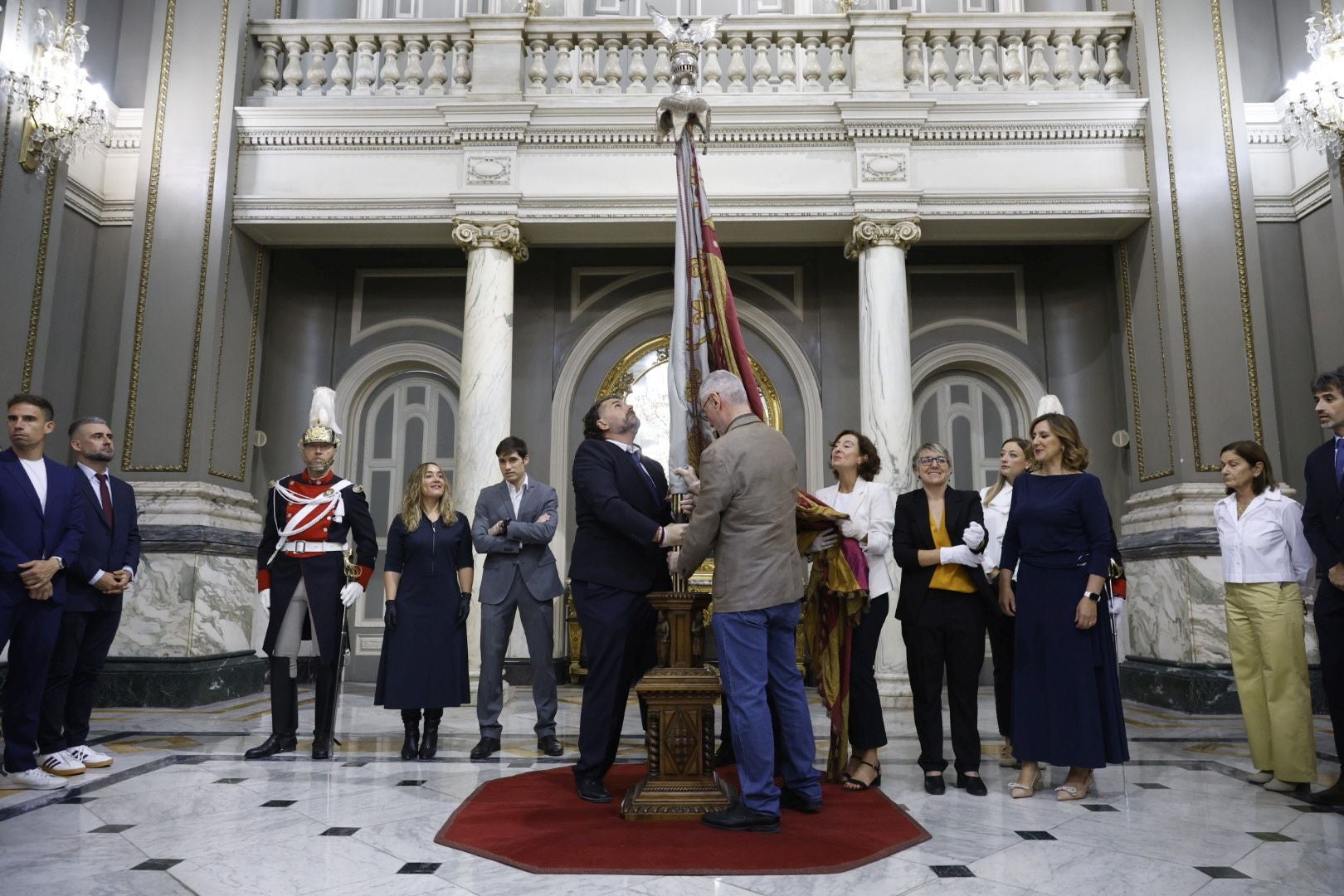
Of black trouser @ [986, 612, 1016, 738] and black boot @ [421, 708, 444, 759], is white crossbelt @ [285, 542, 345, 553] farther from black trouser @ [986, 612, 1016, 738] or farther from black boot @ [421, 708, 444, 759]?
black trouser @ [986, 612, 1016, 738]

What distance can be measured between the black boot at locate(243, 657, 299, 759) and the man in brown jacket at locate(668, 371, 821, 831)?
89.1 inches

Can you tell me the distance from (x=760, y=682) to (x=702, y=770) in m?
0.41

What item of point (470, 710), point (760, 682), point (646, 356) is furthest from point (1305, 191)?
point (470, 710)

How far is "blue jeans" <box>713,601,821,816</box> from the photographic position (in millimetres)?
2984

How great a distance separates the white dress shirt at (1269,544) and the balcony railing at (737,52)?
172 inches

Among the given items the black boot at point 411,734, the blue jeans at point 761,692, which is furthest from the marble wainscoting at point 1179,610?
the black boot at point 411,734

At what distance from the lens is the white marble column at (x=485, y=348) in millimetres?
6844

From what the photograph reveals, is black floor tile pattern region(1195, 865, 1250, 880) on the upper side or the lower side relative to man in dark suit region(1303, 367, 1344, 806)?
lower

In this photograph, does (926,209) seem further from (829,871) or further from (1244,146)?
(829,871)

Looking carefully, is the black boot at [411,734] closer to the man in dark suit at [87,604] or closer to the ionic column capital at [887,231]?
the man in dark suit at [87,604]

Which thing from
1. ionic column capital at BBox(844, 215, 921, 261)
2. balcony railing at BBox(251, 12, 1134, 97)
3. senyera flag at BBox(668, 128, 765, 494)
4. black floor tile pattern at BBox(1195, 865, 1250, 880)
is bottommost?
black floor tile pattern at BBox(1195, 865, 1250, 880)

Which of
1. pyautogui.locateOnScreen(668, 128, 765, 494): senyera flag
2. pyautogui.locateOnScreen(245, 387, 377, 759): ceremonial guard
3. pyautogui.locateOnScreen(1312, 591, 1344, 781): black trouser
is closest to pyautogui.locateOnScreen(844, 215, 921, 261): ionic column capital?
pyautogui.locateOnScreen(668, 128, 765, 494): senyera flag

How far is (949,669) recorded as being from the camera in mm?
3723

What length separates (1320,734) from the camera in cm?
512
